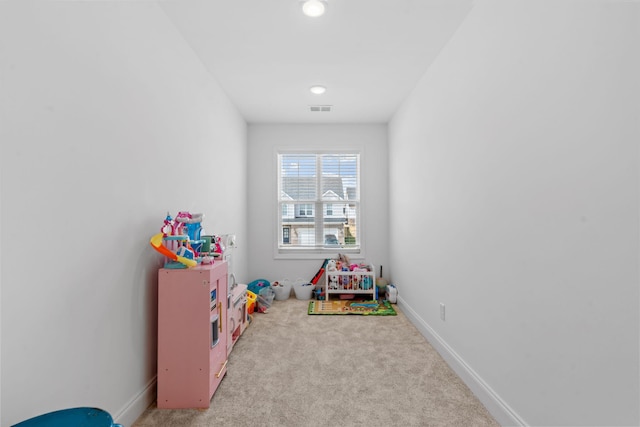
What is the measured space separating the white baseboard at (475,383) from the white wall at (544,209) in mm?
11

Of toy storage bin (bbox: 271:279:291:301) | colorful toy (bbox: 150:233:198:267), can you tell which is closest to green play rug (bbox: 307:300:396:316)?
toy storage bin (bbox: 271:279:291:301)

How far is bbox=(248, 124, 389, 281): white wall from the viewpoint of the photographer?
443 centimetres

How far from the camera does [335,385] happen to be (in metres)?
2.01

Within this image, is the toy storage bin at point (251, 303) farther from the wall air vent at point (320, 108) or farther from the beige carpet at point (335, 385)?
the wall air vent at point (320, 108)

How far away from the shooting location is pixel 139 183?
5.73 ft

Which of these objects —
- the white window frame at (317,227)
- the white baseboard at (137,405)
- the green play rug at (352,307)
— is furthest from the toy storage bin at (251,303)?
the white baseboard at (137,405)

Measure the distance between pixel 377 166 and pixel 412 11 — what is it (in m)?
2.53

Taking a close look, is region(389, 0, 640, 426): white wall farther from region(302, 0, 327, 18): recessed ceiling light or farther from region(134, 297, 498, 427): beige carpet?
region(302, 0, 327, 18): recessed ceiling light

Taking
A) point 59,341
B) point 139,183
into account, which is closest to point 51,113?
point 139,183

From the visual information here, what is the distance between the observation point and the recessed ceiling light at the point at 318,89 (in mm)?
3205

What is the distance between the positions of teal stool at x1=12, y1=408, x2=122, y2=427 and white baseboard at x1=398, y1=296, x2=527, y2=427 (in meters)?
1.77

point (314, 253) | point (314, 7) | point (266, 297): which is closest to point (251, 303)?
point (266, 297)

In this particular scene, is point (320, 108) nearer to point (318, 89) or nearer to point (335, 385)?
point (318, 89)

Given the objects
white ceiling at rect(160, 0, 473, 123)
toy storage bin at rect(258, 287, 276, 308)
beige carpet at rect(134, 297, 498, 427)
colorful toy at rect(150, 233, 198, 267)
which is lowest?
beige carpet at rect(134, 297, 498, 427)
